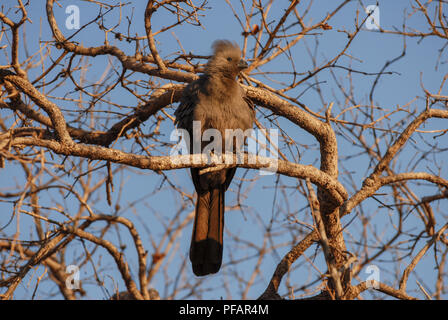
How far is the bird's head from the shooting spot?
485 cm

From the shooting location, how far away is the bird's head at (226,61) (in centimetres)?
485

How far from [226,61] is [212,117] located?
25.3 inches

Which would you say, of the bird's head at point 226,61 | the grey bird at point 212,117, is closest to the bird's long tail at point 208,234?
the grey bird at point 212,117

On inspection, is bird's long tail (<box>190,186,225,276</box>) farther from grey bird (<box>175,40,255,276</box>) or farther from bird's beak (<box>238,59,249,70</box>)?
bird's beak (<box>238,59,249,70</box>)

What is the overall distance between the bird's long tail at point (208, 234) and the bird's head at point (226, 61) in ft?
3.91

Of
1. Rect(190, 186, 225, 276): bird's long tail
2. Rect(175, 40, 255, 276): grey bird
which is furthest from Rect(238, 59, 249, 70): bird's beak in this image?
Rect(190, 186, 225, 276): bird's long tail

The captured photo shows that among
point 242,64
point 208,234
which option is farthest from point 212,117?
point 208,234

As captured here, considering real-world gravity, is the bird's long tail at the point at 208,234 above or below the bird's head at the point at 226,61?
below

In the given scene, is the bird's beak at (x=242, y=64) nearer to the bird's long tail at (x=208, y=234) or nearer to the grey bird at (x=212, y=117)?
the grey bird at (x=212, y=117)

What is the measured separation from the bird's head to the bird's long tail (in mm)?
1192

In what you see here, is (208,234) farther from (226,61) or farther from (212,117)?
(226,61)

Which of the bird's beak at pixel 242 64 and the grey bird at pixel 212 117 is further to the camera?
the bird's beak at pixel 242 64
